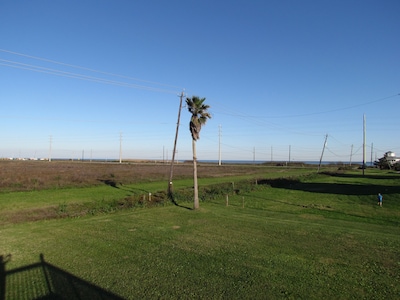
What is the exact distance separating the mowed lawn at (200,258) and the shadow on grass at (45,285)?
0.03 metres

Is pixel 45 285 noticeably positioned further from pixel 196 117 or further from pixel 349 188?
pixel 349 188

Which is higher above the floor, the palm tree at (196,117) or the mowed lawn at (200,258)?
the palm tree at (196,117)

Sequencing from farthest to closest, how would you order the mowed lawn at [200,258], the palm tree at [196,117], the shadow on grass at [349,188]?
the shadow on grass at [349,188]
the palm tree at [196,117]
the mowed lawn at [200,258]

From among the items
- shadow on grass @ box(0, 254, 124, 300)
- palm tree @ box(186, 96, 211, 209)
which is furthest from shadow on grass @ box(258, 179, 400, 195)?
shadow on grass @ box(0, 254, 124, 300)

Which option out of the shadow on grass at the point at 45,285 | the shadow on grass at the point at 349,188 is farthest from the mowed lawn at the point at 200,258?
the shadow on grass at the point at 349,188

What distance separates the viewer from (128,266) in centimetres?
1030

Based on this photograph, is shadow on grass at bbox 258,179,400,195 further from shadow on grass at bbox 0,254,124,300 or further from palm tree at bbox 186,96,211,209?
shadow on grass at bbox 0,254,124,300

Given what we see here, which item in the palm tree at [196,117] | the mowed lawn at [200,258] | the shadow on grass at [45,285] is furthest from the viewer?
the palm tree at [196,117]

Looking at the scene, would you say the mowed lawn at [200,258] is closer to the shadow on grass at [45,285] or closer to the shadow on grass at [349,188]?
the shadow on grass at [45,285]

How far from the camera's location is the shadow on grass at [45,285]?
313 inches

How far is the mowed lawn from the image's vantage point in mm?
8414

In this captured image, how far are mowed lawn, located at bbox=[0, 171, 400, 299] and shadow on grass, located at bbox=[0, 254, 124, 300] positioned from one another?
0.03 m

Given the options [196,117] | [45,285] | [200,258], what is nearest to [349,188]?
[196,117]

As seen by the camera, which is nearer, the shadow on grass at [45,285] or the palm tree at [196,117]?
the shadow on grass at [45,285]
